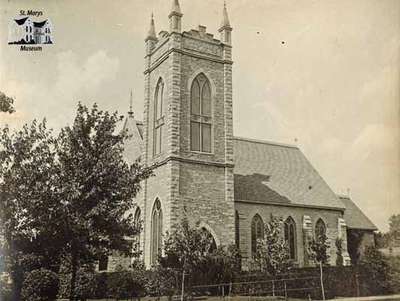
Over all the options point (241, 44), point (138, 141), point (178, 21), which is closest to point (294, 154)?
point (138, 141)

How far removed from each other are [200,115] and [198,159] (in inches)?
101

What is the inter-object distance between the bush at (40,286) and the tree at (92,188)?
66.8 inches

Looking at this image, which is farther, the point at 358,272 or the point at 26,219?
the point at 358,272

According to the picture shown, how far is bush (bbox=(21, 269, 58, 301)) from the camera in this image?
17.7 metres

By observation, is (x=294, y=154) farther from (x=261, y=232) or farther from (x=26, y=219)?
(x=26, y=219)

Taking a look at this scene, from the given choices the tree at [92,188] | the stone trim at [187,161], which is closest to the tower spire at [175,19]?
the stone trim at [187,161]

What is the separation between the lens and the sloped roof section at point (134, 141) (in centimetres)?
3016

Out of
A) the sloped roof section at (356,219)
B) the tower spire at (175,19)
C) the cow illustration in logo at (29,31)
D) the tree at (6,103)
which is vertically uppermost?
the tower spire at (175,19)

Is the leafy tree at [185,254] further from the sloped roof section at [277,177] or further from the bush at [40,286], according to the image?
the sloped roof section at [277,177]

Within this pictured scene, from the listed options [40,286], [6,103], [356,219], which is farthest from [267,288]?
[356,219]

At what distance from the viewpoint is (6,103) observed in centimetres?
1482

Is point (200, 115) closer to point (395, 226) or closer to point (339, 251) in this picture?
point (395, 226)

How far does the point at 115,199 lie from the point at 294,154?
2156cm

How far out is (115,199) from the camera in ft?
56.0
